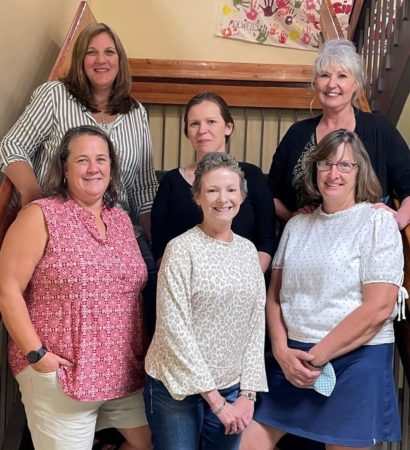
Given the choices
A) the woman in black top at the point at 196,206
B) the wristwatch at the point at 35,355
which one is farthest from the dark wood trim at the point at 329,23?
the wristwatch at the point at 35,355

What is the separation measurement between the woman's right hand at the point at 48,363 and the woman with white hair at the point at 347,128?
0.98 metres

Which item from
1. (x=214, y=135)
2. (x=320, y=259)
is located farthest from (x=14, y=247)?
(x=320, y=259)

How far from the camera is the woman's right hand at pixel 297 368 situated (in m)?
1.99

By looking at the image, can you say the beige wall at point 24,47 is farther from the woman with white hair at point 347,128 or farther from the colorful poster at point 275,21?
the colorful poster at point 275,21

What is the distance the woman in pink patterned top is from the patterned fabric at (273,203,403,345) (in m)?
0.52

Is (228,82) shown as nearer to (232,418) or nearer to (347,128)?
(347,128)

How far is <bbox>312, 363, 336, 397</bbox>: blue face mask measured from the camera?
1986mm

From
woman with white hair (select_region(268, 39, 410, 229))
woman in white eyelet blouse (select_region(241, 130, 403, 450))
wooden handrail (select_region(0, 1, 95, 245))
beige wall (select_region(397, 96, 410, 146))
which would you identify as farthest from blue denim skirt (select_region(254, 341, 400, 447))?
beige wall (select_region(397, 96, 410, 146))

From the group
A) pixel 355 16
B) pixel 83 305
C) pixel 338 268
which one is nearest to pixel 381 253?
pixel 338 268

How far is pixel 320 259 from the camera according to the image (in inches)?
80.2

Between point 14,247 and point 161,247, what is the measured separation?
58 cm

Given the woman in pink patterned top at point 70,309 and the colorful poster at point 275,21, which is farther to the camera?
the colorful poster at point 275,21

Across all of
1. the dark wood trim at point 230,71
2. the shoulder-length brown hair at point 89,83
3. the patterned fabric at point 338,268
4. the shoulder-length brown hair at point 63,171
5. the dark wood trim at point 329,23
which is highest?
the dark wood trim at point 329,23

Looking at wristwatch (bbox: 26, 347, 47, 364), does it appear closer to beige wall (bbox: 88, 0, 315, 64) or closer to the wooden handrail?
the wooden handrail
